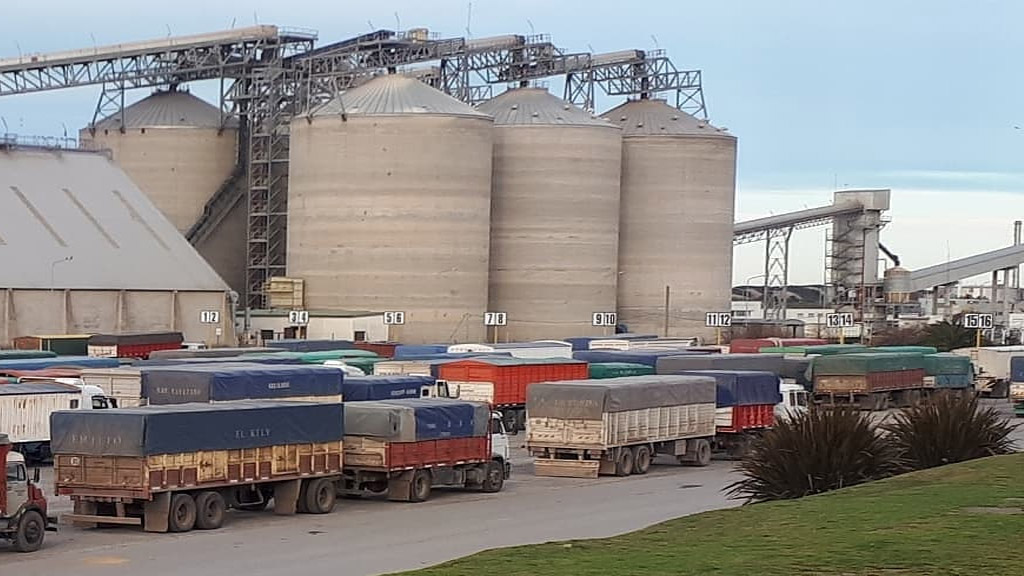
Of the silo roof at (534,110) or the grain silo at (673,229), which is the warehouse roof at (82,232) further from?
the grain silo at (673,229)

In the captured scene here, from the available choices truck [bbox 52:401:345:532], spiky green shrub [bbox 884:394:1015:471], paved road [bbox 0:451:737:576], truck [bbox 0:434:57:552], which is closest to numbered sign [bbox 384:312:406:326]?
paved road [bbox 0:451:737:576]

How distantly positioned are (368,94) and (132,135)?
28602mm

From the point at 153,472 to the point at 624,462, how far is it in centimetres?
1860

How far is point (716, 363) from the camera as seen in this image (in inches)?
2857

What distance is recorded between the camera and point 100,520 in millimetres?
36594

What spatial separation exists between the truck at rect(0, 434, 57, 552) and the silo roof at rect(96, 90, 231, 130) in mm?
106207

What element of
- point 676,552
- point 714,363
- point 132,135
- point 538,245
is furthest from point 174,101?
point 676,552

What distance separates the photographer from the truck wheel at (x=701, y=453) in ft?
182

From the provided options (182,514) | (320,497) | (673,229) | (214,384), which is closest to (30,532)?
(182,514)

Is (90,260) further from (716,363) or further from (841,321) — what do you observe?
(841,321)

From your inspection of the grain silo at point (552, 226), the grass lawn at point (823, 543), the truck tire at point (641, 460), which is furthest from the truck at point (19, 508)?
the grain silo at point (552, 226)

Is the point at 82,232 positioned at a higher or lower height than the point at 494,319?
higher

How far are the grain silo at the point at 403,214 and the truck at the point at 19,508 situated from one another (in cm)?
7973

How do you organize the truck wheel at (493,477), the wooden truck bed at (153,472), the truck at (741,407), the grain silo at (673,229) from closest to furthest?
the wooden truck bed at (153,472) < the truck wheel at (493,477) < the truck at (741,407) < the grain silo at (673,229)
